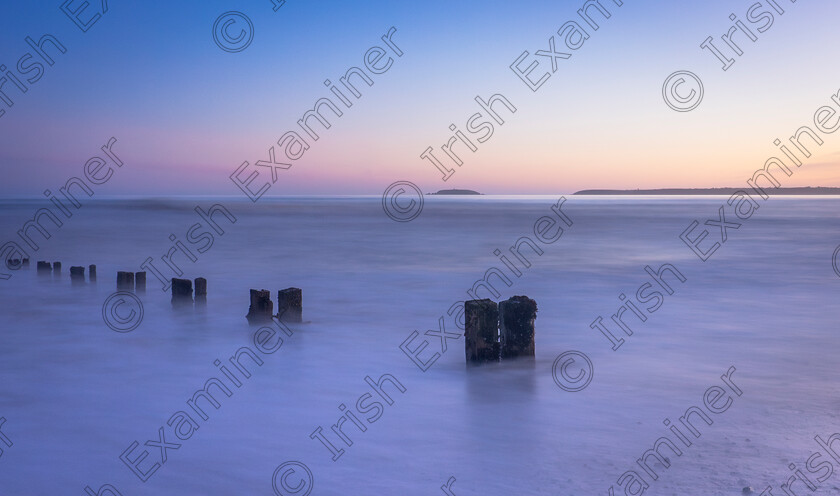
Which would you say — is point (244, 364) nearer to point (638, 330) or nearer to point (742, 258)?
point (638, 330)

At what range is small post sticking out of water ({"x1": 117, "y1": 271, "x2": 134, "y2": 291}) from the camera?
13.4 m

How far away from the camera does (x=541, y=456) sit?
16.8 feet

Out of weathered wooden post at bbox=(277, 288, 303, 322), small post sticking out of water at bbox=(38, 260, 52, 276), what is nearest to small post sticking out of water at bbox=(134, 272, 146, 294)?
small post sticking out of water at bbox=(38, 260, 52, 276)

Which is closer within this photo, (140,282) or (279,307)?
(279,307)

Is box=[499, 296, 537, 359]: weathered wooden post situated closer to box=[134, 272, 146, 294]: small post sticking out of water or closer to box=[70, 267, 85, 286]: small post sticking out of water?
box=[134, 272, 146, 294]: small post sticking out of water

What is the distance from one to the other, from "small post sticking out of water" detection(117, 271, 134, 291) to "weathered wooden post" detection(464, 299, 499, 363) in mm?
8528

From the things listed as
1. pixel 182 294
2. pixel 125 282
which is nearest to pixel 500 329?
pixel 182 294

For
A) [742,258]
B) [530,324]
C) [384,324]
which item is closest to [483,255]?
[742,258]

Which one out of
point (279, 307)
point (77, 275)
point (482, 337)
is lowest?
point (482, 337)

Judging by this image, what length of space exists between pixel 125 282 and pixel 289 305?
506 centimetres

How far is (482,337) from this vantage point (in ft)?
24.6

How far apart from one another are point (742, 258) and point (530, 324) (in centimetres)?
1728

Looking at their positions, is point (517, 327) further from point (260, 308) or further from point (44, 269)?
point (44, 269)

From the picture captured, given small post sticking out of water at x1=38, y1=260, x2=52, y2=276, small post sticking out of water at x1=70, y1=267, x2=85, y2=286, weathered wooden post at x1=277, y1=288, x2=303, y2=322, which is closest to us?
weathered wooden post at x1=277, y1=288, x2=303, y2=322
